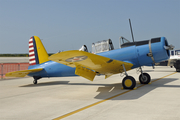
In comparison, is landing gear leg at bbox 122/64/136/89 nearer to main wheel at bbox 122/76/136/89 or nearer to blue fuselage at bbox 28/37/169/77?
main wheel at bbox 122/76/136/89

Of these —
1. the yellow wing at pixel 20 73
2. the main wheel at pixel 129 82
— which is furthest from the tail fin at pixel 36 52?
the main wheel at pixel 129 82

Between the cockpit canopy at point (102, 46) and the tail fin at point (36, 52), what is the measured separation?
297 cm

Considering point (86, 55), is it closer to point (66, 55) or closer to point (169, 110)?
point (66, 55)

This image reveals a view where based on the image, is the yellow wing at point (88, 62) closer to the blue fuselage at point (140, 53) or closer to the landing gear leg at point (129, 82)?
the blue fuselage at point (140, 53)

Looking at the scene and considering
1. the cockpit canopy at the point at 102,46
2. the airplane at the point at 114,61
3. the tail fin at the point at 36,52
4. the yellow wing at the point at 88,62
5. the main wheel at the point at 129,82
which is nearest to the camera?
the yellow wing at the point at 88,62

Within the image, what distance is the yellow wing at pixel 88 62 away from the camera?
5.50 meters

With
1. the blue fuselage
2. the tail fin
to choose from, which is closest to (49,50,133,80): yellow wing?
the blue fuselage

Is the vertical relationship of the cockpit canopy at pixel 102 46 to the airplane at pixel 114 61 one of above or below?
above

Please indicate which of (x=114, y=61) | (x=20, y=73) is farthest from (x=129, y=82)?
(x=20, y=73)

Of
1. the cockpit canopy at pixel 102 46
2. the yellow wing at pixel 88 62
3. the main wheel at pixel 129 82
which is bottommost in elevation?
the main wheel at pixel 129 82

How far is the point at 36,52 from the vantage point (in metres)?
9.95

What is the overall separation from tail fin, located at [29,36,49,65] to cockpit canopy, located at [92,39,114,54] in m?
2.97

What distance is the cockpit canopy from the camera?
819cm

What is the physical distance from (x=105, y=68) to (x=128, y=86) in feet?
3.71
